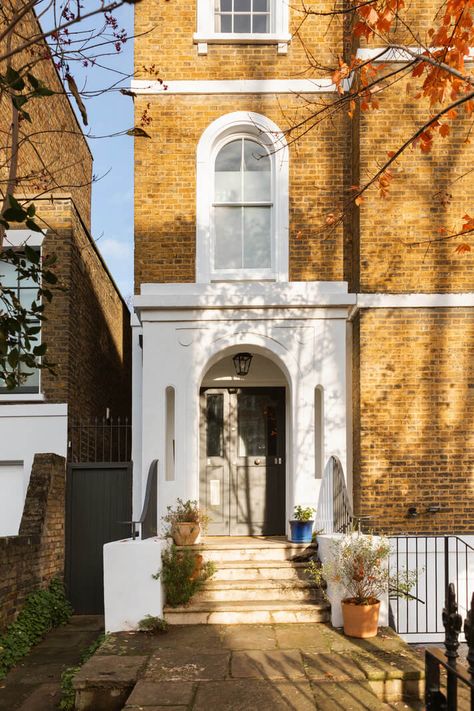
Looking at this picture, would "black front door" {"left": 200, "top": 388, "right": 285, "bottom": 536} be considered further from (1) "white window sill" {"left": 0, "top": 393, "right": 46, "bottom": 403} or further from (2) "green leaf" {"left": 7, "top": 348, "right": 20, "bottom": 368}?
(2) "green leaf" {"left": 7, "top": 348, "right": 20, "bottom": 368}

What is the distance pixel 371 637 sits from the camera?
7.70m

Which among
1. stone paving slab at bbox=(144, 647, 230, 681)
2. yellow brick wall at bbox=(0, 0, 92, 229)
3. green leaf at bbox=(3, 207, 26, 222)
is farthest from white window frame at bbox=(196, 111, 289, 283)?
green leaf at bbox=(3, 207, 26, 222)

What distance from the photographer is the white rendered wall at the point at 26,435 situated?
11.6m

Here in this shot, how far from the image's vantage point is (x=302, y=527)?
9.67 metres

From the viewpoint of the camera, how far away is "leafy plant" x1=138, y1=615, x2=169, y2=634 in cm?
805

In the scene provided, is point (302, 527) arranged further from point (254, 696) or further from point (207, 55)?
point (207, 55)

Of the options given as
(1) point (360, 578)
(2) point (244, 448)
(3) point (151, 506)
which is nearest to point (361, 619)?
(1) point (360, 578)

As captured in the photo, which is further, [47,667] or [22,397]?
[22,397]

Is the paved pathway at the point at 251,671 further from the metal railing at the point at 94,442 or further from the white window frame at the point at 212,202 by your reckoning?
the white window frame at the point at 212,202

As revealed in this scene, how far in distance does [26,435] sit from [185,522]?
3.36 m

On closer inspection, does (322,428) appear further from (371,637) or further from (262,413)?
(371,637)

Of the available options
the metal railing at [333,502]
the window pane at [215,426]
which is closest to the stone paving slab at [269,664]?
the metal railing at [333,502]

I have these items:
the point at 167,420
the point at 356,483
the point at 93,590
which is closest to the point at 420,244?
the point at 356,483

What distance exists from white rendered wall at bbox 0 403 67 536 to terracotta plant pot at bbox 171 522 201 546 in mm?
Result: 2836
